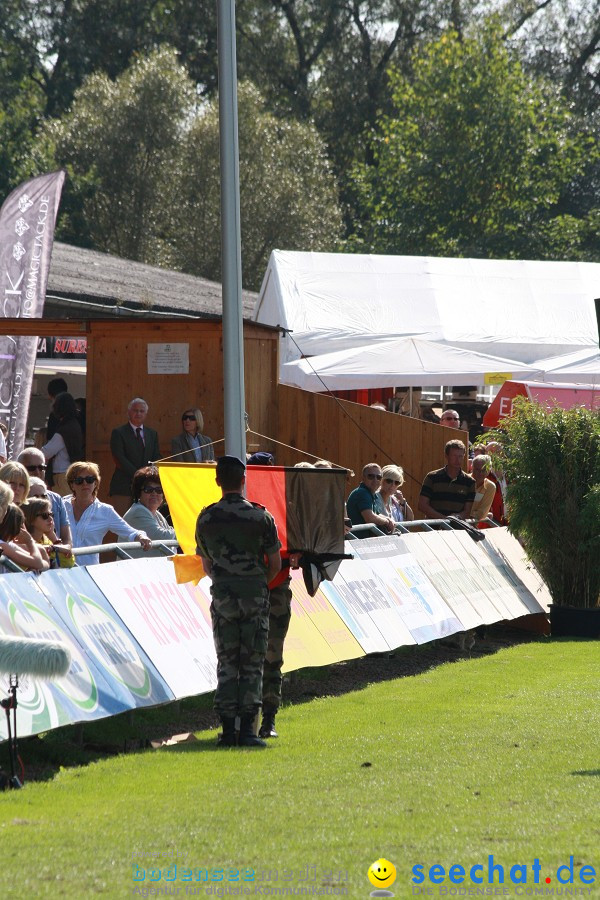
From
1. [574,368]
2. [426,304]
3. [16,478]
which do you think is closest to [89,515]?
[16,478]

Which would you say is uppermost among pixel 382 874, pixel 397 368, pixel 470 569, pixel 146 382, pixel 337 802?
pixel 397 368

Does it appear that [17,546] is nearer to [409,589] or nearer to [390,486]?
[409,589]

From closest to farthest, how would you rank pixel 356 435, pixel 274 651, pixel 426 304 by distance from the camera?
pixel 274 651 → pixel 356 435 → pixel 426 304

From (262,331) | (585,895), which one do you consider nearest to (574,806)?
(585,895)

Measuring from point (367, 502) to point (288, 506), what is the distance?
465cm

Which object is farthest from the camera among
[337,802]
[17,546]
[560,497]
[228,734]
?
[560,497]

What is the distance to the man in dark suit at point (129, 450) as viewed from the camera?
49.9 ft

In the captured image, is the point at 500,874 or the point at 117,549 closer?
the point at 500,874

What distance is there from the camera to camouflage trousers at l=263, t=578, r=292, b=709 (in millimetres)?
9664

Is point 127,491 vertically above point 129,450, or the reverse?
point 129,450

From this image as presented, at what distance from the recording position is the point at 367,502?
14734mm

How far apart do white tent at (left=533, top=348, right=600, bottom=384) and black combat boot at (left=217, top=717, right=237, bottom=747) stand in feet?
47.3

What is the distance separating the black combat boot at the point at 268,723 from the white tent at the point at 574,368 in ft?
45.8

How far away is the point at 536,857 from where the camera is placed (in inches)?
231
